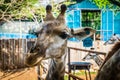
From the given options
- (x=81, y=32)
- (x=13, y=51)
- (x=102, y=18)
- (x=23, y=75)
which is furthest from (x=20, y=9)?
(x=81, y=32)

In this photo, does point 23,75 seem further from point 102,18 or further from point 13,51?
point 102,18

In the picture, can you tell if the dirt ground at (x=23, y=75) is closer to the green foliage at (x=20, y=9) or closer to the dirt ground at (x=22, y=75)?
the dirt ground at (x=22, y=75)

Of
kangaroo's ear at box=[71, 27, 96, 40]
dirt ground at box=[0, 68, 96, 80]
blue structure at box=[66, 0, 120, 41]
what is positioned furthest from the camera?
blue structure at box=[66, 0, 120, 41]

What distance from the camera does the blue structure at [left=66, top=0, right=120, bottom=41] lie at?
69.3 ft

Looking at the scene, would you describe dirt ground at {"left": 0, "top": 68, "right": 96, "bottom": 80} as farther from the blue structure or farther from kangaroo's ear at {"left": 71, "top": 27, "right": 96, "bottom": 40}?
the blue structure

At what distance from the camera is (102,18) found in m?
21.8

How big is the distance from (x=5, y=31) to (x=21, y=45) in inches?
250

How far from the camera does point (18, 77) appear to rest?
11.9 metres

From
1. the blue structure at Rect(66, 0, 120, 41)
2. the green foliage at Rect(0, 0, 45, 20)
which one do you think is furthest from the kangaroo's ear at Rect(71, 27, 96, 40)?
the blue structure at Rect(66, 0, 120, 41)

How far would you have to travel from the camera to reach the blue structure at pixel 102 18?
69.3 ft

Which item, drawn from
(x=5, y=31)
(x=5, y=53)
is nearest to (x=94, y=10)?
(x=5, y=31)

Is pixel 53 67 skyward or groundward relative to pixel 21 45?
skyward

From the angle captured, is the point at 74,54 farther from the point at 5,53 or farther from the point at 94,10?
the point at 94,10

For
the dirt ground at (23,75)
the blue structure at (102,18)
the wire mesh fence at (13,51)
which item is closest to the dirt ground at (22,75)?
the dirt ground at (23,75)
